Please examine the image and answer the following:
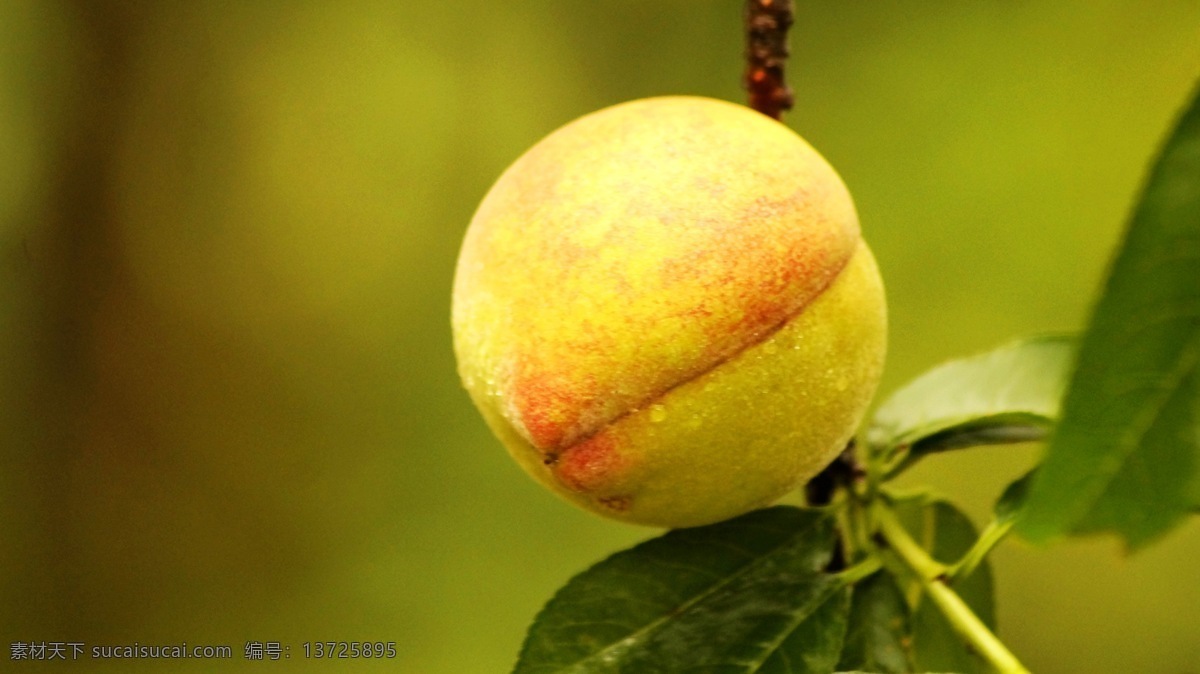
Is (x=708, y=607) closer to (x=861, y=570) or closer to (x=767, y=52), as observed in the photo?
(x=861, y=570)

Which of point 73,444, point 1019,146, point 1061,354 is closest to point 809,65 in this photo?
point 1019,146

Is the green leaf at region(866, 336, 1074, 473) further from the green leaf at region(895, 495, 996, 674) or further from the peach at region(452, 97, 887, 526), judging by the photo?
the peach at region(452, 97, 887, 526)

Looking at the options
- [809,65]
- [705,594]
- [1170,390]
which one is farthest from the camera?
[809,65]

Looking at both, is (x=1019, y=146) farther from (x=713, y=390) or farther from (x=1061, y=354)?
(x=713, y=390)

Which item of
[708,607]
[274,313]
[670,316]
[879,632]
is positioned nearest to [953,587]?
[879,632]

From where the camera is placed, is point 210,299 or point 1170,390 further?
point 210,299

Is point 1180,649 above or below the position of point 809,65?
below

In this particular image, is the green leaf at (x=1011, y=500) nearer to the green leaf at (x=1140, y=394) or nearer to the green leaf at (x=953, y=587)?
the green leaf at (x=953, y=587)
